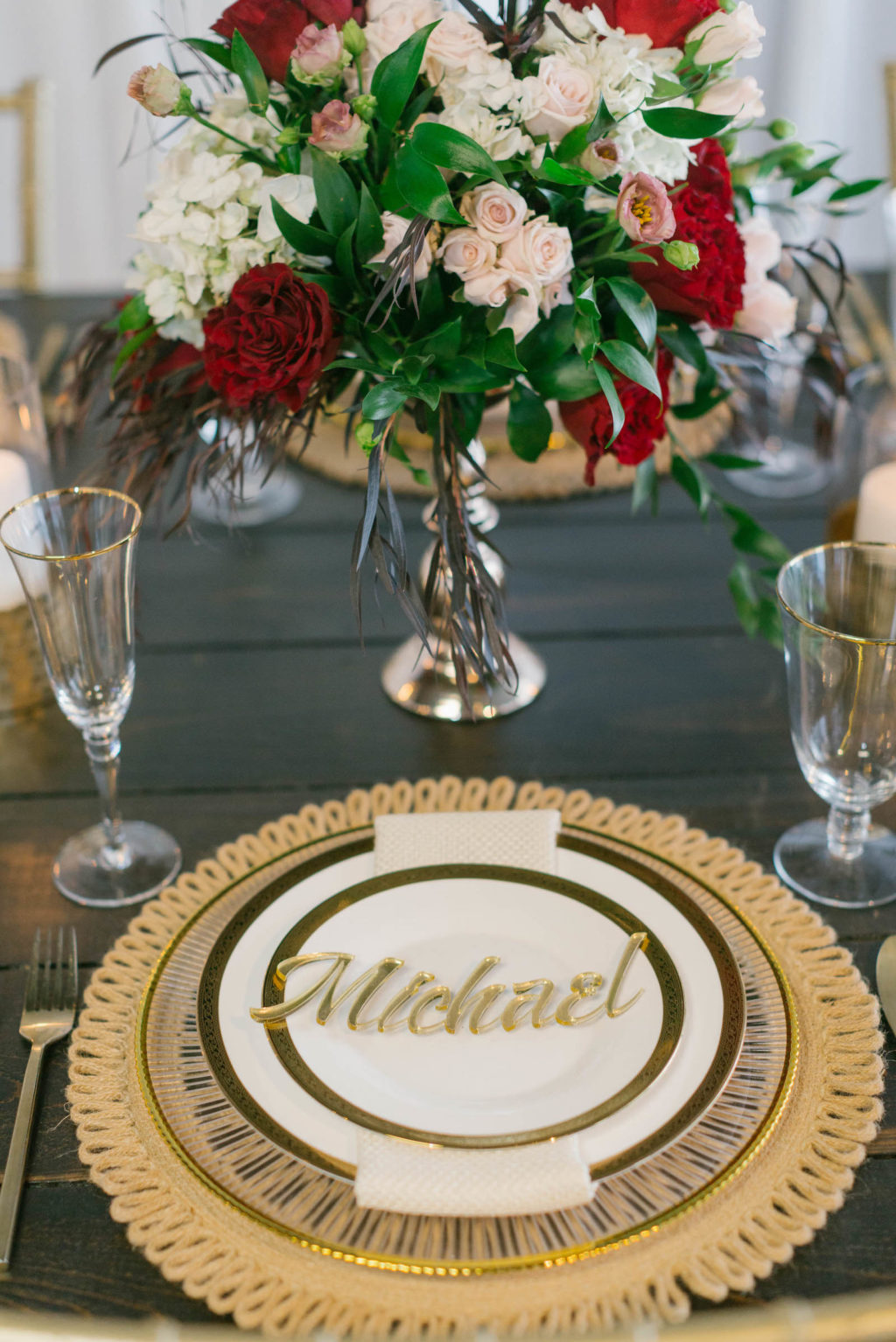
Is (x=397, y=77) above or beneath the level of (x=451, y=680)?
above

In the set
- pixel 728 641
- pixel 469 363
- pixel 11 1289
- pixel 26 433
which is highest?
pixel 469 363

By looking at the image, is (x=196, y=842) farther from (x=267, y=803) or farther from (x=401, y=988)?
(x=401, y=988)

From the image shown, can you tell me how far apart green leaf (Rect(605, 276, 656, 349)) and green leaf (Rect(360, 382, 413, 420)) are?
0.43 ft

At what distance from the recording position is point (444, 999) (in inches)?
26.2

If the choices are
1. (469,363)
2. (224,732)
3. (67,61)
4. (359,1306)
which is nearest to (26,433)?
(224,732)

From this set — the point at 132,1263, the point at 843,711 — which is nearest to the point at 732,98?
the point at 843,711

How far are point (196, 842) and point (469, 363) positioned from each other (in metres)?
Answer: 0.36

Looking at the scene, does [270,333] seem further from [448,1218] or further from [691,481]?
[448,1218]

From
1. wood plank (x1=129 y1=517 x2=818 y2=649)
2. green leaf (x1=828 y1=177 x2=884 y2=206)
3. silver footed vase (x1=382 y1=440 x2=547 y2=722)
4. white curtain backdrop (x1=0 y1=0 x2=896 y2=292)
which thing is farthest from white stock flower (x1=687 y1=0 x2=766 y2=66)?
white curtain backdrop (x1=0 y1=0 x2=896 y2=292)

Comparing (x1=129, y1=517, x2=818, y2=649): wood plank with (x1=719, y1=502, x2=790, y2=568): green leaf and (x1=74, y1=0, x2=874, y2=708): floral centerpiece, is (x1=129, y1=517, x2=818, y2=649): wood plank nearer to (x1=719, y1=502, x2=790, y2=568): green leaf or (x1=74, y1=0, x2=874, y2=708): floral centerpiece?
(x1=719, y1=502, x2=790, y2=568): green leaf

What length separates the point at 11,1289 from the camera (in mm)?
565

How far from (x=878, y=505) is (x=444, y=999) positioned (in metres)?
0.52

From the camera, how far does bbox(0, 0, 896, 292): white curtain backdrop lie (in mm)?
2529

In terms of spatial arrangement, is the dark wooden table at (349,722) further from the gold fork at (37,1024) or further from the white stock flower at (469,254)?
the white stock flower at (469,254)
